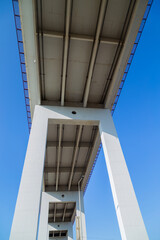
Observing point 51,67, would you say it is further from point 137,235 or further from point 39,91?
point 137,235

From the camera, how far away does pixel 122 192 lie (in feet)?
25.5

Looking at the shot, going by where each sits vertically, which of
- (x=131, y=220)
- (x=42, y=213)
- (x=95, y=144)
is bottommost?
(x=131, y=220)

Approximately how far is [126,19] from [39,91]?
6.49 meters

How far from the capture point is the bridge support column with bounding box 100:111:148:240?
266 inches

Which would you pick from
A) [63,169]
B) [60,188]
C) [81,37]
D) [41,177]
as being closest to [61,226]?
[60,188]

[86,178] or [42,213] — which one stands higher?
[86,178]

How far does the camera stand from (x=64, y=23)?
8.23m

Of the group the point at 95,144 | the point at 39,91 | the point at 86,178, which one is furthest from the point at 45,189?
the point at 39,91

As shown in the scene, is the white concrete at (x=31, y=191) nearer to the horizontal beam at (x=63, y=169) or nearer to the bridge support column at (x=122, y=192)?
the bridge support column at (x=122, y=192)

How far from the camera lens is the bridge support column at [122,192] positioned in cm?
677

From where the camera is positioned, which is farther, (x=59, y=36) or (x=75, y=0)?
(x=59, y=36)

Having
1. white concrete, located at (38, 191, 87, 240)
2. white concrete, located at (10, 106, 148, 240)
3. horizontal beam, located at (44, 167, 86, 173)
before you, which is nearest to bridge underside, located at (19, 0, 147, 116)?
white concrete, located at (10, 106, 148, 240)

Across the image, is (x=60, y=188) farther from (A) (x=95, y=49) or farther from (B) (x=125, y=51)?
(B) (x=125, y=51)

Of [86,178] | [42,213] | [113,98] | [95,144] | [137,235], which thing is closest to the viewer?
[137,235]
